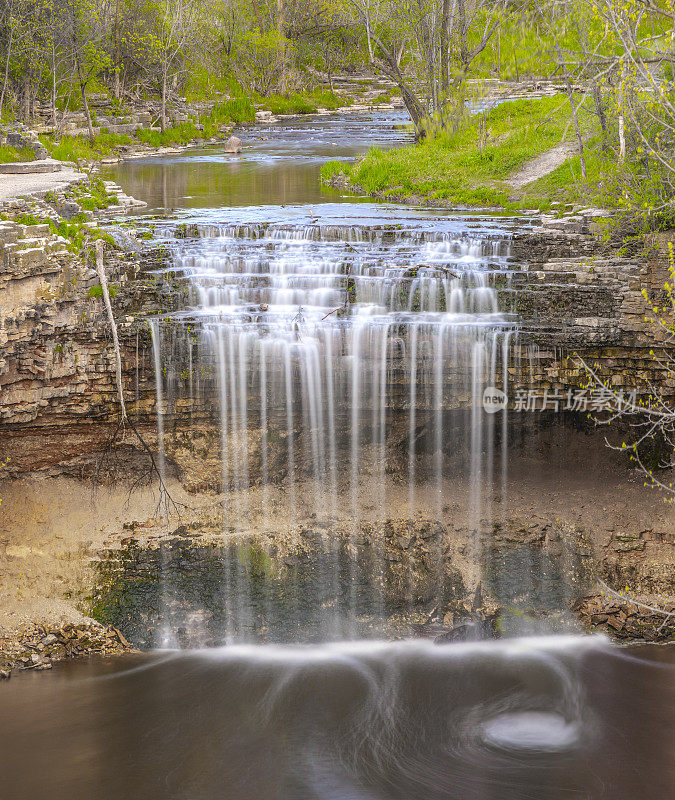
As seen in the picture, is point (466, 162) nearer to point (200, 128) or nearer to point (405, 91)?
point (405, 91)

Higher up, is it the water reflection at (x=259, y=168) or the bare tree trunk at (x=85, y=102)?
the bare tree trunk at (x=85, y=102)

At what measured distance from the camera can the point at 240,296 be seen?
16.8m

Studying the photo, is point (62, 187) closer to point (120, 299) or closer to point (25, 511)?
point (120, 299)

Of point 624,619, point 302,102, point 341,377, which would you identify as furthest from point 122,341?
point 302,102

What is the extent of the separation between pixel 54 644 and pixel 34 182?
1108 centimetres

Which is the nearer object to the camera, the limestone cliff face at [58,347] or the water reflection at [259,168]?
the limestone cliff face at [58,347]

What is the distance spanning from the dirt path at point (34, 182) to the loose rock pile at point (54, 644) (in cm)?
781

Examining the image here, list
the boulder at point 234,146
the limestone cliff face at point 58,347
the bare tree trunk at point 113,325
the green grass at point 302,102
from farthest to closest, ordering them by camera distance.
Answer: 1. the green grass at point 302,102
2. the boulder at point 234,146
3. the bare tree trunk at point 113,325
4. the limestone cliff face at point 58,347

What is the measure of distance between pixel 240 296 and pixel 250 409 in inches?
95.8

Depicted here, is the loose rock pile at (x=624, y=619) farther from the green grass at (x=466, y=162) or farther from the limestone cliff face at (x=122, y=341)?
the green grass at (x=466, y=162)

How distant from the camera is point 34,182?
19.7m

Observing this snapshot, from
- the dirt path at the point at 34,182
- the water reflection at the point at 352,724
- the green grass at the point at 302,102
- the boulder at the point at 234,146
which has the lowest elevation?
the water reflection at the point at 352,724

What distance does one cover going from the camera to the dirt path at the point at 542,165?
24812mm

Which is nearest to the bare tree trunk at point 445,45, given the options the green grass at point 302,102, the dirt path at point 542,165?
the dirt path at point 542,165
